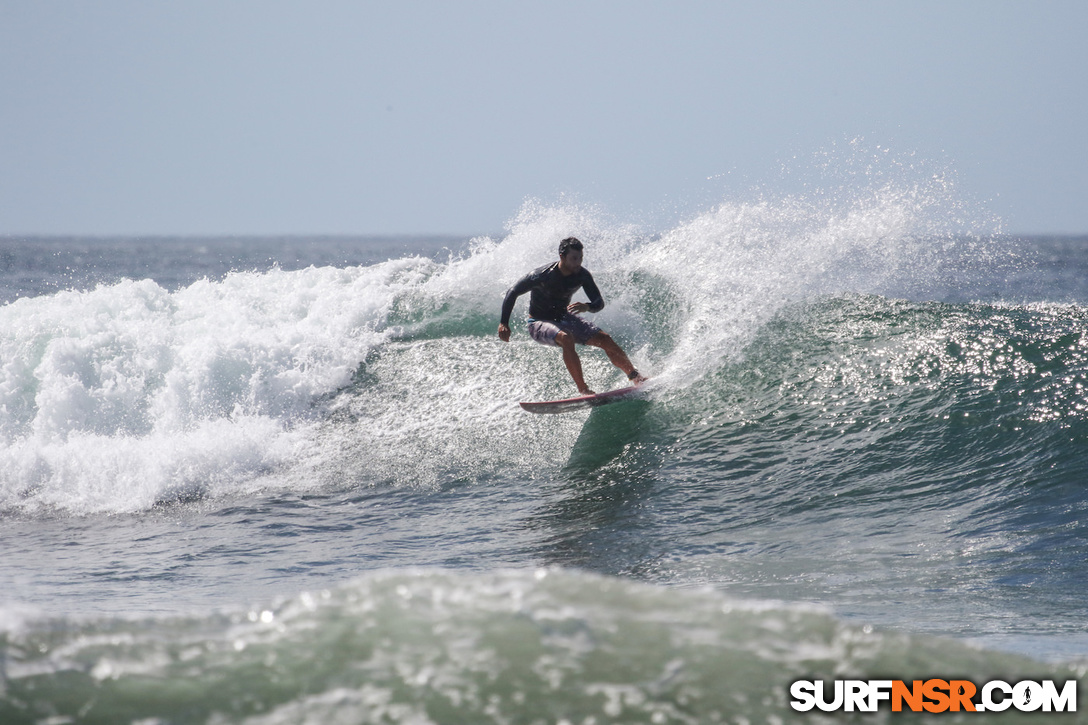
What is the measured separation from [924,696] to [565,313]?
625cm

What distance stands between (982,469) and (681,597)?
4.92 m

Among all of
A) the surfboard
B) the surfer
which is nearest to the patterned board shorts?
the surfer

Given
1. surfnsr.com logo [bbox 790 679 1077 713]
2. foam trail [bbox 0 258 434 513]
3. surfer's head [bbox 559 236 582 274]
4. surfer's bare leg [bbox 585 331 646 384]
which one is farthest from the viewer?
foam trail [bbox 0 258 434 513]

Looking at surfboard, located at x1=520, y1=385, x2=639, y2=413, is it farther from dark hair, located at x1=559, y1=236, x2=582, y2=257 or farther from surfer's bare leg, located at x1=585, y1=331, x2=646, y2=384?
dark hair, located at x1=559, y1=236, x2=582, y2=257

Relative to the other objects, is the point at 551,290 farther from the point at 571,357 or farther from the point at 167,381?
the point at 167,381

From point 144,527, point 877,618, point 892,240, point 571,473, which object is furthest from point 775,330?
point 144,527

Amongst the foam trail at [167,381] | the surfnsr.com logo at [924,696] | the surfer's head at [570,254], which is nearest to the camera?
the surfnsr.com logo at [924,696]

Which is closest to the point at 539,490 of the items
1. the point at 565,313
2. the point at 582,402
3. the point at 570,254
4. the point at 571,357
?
the point at 582,402

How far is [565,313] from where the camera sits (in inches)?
328

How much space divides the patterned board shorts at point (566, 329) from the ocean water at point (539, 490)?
0.89 m

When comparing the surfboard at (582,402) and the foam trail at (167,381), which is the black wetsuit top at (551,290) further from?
the foam trail at (167,381)

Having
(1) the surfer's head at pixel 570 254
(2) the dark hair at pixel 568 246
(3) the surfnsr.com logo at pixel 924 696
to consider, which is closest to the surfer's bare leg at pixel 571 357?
(1) the surfer's head at pixel 570 254

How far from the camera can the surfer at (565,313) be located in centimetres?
816

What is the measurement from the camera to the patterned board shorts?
27.0 feet
